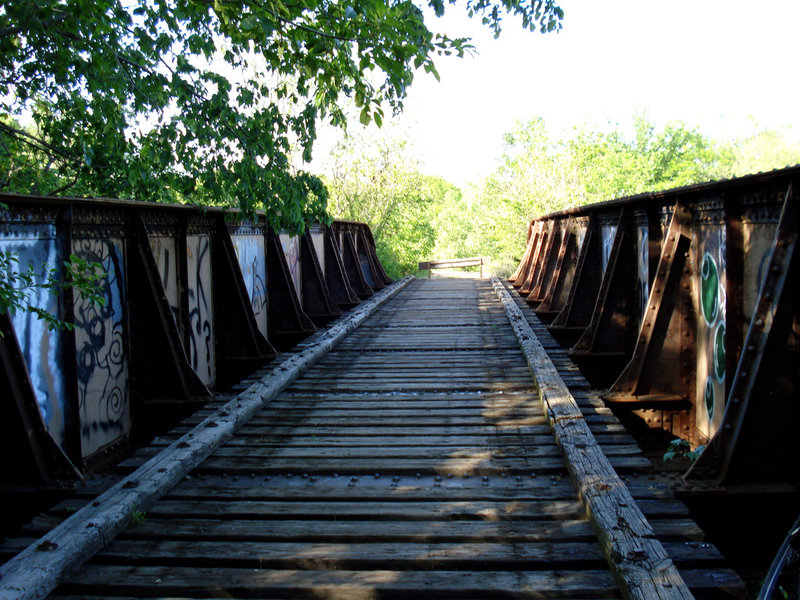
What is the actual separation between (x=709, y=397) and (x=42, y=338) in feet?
16.7

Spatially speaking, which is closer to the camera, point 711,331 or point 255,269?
point 711,331

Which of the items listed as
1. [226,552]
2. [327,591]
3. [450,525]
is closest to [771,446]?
[450,525]

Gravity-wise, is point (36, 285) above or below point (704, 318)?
above

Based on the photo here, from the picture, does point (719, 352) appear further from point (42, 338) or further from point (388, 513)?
point (42, 338)

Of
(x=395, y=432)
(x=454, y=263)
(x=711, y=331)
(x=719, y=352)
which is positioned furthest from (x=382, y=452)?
(x=454, y=263)

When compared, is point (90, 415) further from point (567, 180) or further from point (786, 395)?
point (567, 180)

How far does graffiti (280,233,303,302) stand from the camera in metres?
11.7

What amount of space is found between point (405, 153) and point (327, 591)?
31.8 meters

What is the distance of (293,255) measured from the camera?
12.2 metres

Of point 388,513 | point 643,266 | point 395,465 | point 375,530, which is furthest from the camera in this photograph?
point 643,266

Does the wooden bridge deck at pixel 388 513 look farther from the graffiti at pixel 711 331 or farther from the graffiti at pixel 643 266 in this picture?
the graffiti at pixel 643 266

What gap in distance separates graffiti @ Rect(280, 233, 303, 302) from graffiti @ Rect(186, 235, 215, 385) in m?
3.42

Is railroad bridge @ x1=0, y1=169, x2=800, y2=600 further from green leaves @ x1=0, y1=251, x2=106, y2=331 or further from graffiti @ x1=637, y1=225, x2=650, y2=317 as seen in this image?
green leaves @ x1=0, y1=251, x2=106, y2=331

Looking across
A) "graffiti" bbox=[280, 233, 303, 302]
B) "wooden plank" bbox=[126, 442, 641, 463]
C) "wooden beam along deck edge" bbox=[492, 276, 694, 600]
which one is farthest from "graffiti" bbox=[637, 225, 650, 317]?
"graffiti" bbox=[280, 233, 303, 302]
